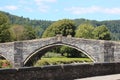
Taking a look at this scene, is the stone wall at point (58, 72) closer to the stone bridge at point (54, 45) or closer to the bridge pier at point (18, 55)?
the stone bridge at point (54, 45)

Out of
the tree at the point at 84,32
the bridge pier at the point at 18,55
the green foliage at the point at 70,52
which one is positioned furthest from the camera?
the tree at the point at 84,32

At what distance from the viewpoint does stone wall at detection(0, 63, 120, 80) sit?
37.0ft

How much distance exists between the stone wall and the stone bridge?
67.3 feet

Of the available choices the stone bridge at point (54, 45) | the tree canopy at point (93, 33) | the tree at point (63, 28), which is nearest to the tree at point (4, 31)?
the tree at point (63, 28)

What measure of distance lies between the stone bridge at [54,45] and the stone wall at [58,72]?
807 inches

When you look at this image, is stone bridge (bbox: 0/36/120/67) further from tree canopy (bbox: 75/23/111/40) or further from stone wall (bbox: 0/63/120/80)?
tree canopy (bbox: 75/23/111/40)

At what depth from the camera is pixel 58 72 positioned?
12.7 m

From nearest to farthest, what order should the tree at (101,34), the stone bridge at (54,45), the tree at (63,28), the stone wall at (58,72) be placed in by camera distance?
the stone wall at (58,72) < the stone bridge at (54,45) < the tree at (63,28) < the tree at (101,34)

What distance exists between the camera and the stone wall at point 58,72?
11281 mm

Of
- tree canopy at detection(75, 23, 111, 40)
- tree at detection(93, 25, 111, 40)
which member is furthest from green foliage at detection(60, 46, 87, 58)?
tree at detection(93, 25, 111, 40)

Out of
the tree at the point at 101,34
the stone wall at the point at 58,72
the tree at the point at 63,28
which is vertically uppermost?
the stone wall at the point at 58,72

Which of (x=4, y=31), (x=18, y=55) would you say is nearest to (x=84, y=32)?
(x=4, y=31)

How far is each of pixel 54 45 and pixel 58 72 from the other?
28150 mm

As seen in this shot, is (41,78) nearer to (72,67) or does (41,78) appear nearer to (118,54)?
(72,67)
